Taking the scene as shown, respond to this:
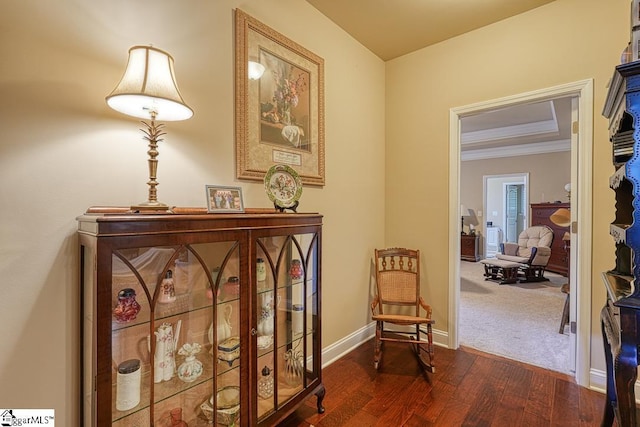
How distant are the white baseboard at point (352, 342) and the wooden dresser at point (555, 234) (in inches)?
190

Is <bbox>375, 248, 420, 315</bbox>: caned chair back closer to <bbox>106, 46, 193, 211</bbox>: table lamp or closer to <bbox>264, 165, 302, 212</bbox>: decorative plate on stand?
<bbox>264, 165, 302, 212</bbox>: decorative plate on stand

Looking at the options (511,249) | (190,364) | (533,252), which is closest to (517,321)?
(533,252)

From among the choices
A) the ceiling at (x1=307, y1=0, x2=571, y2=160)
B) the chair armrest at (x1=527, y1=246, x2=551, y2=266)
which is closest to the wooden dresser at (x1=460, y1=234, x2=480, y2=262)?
the chair armrest at (x1=527, y1=246, x2=551, y2=266)

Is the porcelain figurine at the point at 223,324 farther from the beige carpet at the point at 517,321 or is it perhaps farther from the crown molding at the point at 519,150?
the crown molding at the point at 519,150

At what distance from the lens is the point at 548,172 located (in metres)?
6.50

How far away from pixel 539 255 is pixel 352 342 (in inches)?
182

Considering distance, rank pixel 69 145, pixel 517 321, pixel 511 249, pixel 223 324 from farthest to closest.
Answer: pixel 511 249 < pixel 517 321 < pixel 223 324 < pixel 69 145

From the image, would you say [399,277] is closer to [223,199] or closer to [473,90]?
[473,90]

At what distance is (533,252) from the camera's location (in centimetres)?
538

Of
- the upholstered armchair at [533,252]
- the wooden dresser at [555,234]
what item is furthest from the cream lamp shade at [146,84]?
the wooden dresser at [555,234]


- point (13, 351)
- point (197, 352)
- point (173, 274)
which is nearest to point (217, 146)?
point (173, 274)

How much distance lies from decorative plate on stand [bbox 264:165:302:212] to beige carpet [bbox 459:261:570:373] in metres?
2.33

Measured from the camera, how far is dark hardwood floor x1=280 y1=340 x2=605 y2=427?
1811 millimetres

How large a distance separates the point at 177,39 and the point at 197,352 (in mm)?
1578
